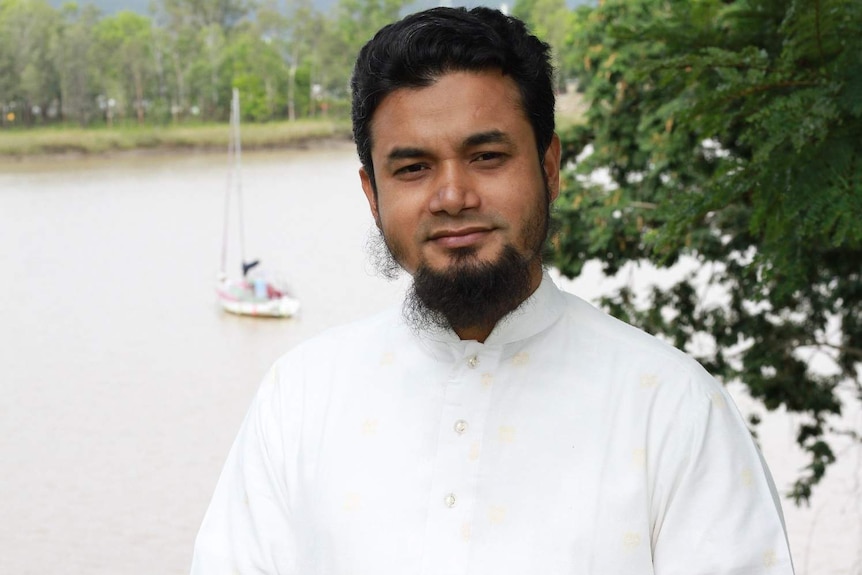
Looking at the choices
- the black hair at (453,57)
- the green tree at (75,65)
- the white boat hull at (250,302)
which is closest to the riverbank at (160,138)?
the green tree at (75,65)

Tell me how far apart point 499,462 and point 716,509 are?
245 mm

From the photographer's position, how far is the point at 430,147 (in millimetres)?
1263

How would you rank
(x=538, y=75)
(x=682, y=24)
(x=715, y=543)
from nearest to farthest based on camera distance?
(x=715, y=543) → (x=538, y=75) → (x=682, y=24)

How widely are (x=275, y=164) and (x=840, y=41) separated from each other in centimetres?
1897

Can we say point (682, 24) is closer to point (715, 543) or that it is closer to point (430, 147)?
point (430, 147)

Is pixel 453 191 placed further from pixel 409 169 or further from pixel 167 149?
pixel 167 149

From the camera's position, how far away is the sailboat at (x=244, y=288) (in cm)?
1698

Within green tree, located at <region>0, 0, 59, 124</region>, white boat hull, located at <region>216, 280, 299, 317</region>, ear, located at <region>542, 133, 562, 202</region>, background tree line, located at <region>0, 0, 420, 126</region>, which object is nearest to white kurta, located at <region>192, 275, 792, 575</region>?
ear, located at <region>542, 133, 562, 202</region>

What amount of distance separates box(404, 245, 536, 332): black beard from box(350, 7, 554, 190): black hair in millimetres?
142

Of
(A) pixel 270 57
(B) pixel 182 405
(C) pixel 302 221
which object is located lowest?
(B) pixel 182 405

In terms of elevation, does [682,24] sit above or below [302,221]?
above

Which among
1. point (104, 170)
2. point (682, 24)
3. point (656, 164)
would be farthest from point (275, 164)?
point (682, 24)

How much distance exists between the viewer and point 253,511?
1377 millimetres

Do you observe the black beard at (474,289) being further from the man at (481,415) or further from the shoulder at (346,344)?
the shoulder at (346,344)
